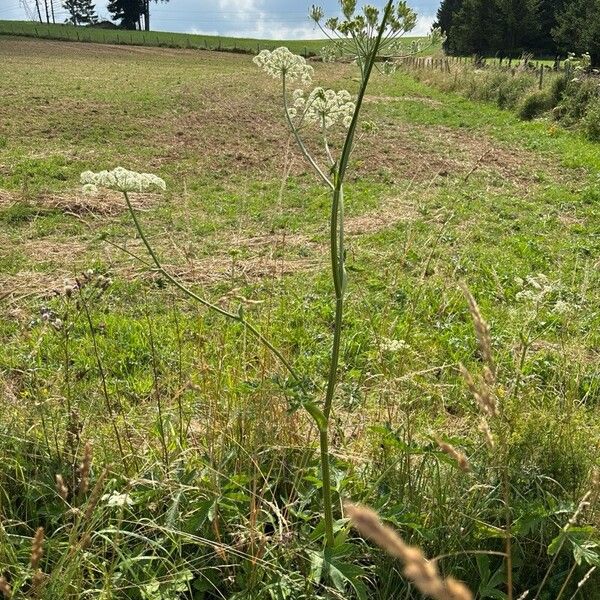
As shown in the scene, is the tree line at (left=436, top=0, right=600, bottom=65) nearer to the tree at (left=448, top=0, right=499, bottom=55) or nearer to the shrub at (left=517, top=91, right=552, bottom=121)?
the tree at (left=448, top=0, right=499, bottom=55)

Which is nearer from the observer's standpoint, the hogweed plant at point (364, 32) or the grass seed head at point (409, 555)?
the grass seed head at point (409, 555)

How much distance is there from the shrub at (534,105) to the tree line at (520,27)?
1355 inches

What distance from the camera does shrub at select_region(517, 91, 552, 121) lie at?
19438 mm

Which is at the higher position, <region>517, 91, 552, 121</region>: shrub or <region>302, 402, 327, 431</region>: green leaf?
<region>302, 402, 327, 431</region>: green leaf

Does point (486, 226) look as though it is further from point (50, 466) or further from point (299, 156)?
point (50, 466)

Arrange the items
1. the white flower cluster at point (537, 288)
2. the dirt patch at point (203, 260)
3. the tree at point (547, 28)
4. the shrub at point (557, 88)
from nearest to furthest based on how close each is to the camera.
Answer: the white flower cluster at point (537, 288), the dirt patch at point (203, 260), the shrub at point (557, 88), the tree at point (547, 28)

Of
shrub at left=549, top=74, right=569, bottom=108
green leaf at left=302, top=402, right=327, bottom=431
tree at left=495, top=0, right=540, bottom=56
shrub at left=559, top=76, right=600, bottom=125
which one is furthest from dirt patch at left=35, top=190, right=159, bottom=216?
tree at left=495, top=0, right=540, bottom=56

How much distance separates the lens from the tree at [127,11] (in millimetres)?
95500

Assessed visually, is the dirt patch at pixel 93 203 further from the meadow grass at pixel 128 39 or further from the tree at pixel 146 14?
the tree at pixel 146 14

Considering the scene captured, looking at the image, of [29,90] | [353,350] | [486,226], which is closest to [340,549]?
[353,350]

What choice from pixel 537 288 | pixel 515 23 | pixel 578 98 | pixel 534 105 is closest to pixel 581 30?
pixel 515 23

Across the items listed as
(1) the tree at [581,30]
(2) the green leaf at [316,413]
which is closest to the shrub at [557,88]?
(2) the green leaf at [316,413]

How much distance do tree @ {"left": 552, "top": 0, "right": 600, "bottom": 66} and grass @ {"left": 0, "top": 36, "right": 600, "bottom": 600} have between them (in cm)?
3654

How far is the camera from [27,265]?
725cm
